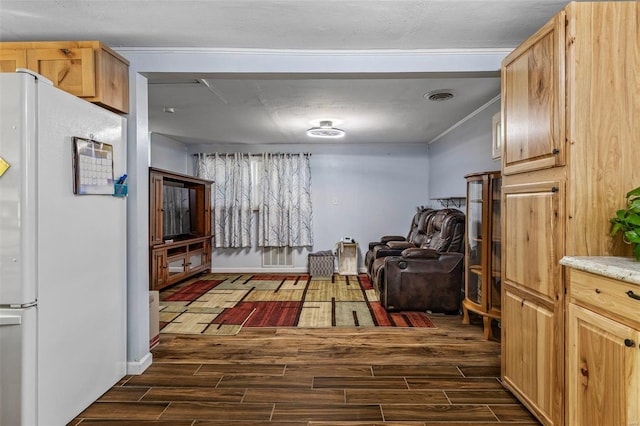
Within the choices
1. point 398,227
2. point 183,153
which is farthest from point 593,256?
point 183,153

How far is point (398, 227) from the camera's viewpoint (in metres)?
6.31

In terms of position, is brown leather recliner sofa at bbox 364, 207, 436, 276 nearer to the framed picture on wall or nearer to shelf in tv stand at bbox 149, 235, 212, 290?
the framed picture on wall

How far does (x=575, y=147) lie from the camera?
1.62m

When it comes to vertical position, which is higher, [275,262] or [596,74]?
[596,74]

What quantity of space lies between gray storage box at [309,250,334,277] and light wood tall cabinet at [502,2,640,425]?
4.14 m

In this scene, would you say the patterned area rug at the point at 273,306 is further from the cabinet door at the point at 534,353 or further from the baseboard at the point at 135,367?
the cabinet door at the point at 534,353

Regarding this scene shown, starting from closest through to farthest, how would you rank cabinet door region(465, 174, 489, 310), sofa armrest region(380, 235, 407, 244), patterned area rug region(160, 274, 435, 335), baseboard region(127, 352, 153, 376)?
baseboard region(127, 352, 153, 376), cabinet door region(465, 174, 489, 310), patterned area rug region(160, 274, 435, 335), sofa armrest region(380, 235, 407, 244)

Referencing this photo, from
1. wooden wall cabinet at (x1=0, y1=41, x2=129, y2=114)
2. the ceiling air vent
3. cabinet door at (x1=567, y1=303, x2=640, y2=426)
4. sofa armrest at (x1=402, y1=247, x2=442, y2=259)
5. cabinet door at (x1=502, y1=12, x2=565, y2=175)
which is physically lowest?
cabinet door at (x1=567, y1=303, x2=640, y2=426)

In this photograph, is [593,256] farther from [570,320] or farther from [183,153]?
[183,153]

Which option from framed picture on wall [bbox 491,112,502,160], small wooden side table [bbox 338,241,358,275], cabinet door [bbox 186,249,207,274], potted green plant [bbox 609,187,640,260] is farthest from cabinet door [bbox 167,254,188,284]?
potted green plant [bbox 609,187,640,260]

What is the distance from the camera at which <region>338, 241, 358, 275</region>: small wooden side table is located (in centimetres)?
593

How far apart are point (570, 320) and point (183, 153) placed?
20.0 ft

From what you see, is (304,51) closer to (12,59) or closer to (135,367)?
(12,59)

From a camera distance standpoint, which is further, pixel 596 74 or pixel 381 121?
pixel 381 121
